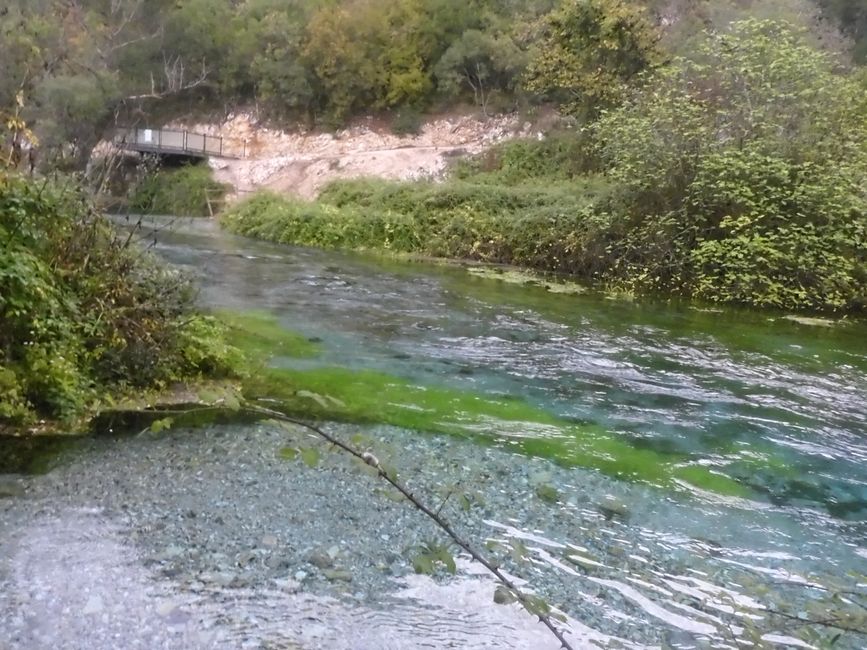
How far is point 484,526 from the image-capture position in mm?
5215

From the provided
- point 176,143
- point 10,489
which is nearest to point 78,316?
point 10,489

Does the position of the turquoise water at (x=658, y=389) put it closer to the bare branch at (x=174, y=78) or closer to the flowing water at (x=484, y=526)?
the flowing water at (x=484, y=526)

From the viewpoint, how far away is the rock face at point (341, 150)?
31.1 m

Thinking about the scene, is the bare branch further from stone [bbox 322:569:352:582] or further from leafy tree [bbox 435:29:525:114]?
stone [bbox 322:569:352:582]

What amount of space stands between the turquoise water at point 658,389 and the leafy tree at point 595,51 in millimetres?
9823

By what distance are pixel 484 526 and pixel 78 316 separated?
398 centimetres

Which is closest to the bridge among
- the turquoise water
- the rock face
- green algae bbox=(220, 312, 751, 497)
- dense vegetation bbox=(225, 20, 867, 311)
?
the rock face

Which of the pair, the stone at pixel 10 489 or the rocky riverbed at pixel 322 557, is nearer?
the rocky riverbed at pixel 322 557

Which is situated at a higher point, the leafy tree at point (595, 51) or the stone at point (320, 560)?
the leafy tree at point (595, 51)

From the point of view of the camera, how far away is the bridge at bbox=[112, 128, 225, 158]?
3562 cm

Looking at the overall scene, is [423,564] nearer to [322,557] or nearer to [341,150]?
[322,557]

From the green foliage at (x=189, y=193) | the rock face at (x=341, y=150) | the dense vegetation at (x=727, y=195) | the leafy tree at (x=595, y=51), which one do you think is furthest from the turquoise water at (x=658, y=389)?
the green foliage at (x=189, y=193)

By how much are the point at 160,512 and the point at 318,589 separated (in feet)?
4.45

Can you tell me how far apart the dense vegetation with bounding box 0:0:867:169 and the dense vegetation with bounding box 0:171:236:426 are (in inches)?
746
